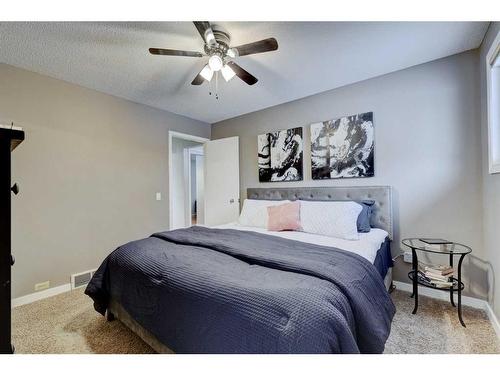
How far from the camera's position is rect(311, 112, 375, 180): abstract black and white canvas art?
2596mm

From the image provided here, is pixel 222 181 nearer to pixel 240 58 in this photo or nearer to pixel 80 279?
pixel 240 58

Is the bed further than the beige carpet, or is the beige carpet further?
the beige carpet

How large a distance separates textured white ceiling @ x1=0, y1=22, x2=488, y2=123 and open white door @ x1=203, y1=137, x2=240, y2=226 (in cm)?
113

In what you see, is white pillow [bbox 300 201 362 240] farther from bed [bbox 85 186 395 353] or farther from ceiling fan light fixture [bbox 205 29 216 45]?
ceiling fan light fixture [bbox 205 29 216 45]

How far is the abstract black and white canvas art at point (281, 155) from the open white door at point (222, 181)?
18.8 inches

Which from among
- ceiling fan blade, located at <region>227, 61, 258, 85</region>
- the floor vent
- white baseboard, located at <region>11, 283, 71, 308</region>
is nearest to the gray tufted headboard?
ceiling fan blade, located at <region>227, 61, 258, 85</region>

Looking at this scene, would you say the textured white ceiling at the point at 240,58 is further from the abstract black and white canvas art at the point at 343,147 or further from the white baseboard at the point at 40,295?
the white baseboard at the point at 40,295

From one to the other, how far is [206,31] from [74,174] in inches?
88.1

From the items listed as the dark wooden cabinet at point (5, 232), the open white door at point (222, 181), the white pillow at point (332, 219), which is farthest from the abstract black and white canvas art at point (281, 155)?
the dark wooden cabinet at point (5, 232)

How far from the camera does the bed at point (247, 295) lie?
918 millimetres

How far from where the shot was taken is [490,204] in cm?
182

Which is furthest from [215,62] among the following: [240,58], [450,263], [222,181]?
[450,263]

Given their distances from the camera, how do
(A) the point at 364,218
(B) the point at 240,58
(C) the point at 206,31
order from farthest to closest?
(A) the point at 364,218, (B) the point at 240,58, (C) the point at 206,31
